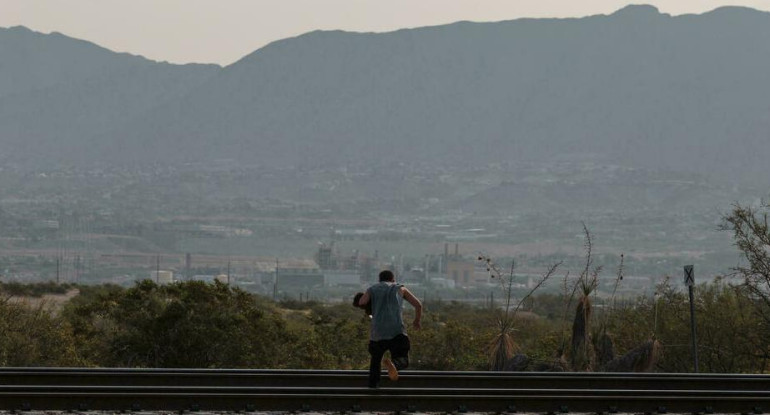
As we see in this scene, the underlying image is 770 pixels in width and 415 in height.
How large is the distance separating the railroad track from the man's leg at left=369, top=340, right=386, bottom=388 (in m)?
0.15

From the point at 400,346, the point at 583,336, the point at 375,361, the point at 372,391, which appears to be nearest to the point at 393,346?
the point at 400,346

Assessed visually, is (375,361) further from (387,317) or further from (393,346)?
(387,317)

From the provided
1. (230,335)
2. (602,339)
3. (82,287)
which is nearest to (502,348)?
(602,339)

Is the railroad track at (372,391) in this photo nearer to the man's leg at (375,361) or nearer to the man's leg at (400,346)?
the man's leg at (375,361)

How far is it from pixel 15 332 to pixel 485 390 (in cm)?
1217

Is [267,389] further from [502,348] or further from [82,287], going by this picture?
[82,287]

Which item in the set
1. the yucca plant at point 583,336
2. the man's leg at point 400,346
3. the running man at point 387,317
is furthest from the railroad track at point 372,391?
the yucca plant at point 583,336

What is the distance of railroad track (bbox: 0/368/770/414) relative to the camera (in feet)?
52.4

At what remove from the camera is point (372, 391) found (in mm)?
16891

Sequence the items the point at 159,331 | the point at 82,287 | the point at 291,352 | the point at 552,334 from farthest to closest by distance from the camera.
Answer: the point at 82,287
the point at 552,334
the point at 291,352
the point at 159,331

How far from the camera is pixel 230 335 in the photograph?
26969mm

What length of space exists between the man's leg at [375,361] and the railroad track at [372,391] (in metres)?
0.15

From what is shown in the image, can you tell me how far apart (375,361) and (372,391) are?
Answer: 1.10 feet

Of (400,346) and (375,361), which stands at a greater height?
(400,346)
